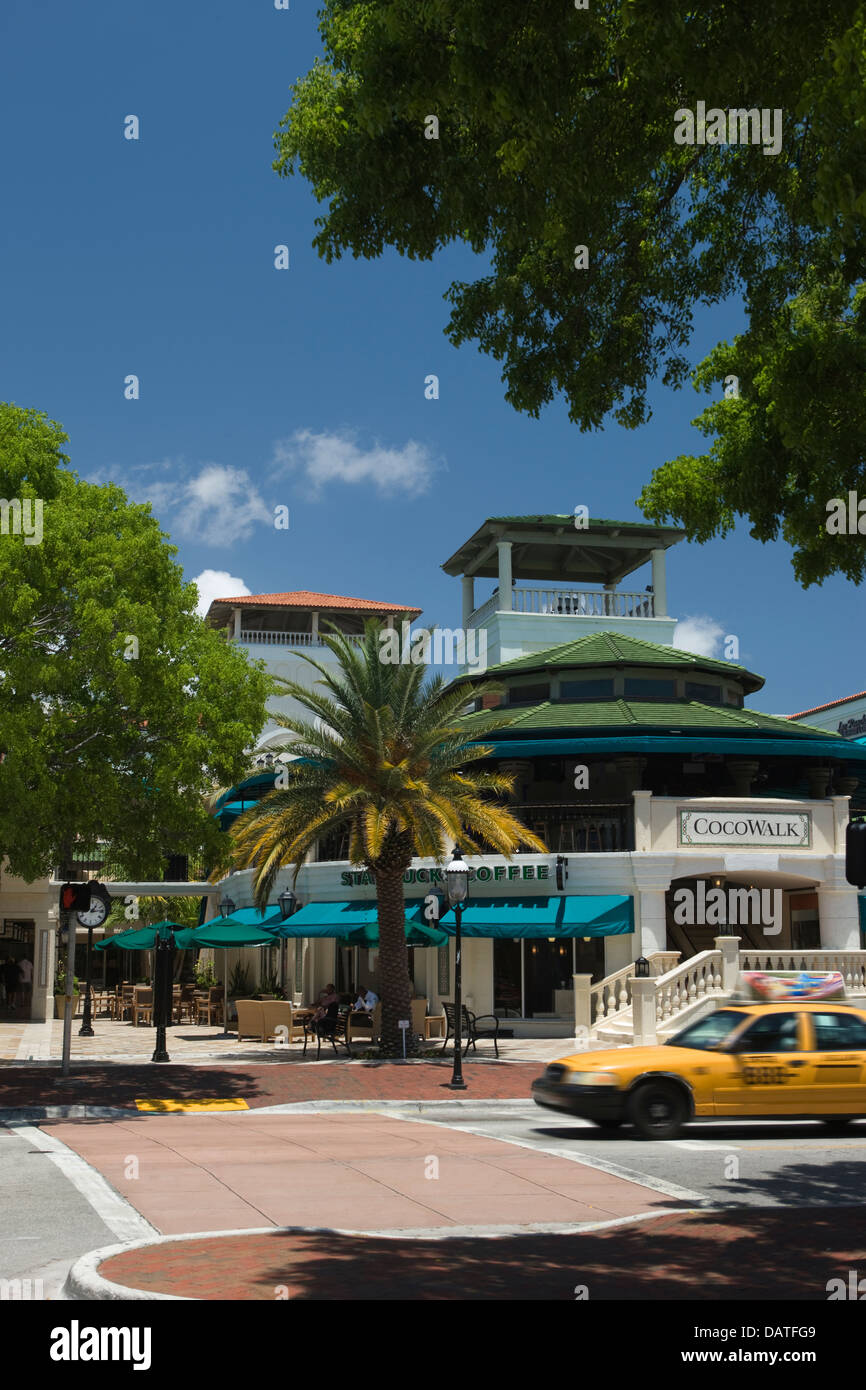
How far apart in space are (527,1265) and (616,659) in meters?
29.2

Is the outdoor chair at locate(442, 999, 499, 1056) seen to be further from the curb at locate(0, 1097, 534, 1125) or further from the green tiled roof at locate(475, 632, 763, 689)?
the green tiled roof at locate(475, 632, 763, 689)

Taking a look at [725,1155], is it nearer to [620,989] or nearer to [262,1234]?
[262,1234]

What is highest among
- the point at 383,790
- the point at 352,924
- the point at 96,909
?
the point at 383,790

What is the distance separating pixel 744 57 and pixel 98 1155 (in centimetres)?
1211

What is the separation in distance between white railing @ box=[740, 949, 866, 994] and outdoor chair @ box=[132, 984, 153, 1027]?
1917 centimetres

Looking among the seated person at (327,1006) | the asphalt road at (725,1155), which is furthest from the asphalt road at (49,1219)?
the seated person at (327,1006)

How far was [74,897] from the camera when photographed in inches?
861

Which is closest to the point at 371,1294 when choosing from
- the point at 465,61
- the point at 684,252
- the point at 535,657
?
the point at 465,61

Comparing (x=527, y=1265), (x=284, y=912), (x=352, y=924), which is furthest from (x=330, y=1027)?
(x=527, y=1265)

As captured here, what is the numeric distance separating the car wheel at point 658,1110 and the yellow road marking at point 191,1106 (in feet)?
21.2

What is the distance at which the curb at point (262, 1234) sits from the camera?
7.42 meters

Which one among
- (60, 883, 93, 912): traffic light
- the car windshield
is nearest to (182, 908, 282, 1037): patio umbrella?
(60, 883, 93, 912): traffic light

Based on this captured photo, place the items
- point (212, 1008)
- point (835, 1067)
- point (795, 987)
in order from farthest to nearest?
point (212, 1008) → point (795, 987) → point (835, 1067)

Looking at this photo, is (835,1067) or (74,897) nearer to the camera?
(835,1067)
